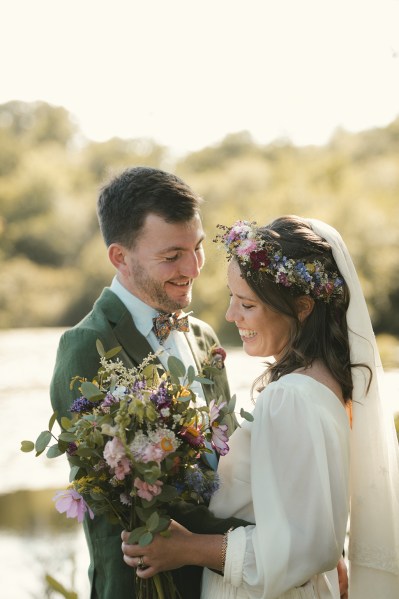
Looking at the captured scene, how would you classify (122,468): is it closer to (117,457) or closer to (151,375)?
(117,457)

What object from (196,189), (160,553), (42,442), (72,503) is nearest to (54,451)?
(42,442)

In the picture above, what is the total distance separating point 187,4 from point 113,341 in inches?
455

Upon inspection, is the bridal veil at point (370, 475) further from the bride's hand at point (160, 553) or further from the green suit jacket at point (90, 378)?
the bride's hand at point (160, 553)

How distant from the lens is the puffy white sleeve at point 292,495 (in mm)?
2070

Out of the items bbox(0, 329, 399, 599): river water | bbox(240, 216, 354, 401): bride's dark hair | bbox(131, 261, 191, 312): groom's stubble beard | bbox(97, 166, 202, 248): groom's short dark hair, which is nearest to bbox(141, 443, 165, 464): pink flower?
bbox(240, 216, 354, 401): bride's dark hair

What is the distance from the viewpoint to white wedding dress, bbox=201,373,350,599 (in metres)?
2.07

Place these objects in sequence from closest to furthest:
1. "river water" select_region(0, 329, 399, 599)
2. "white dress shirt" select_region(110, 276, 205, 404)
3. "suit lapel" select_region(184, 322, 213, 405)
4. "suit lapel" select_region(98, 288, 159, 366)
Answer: "suit lapel" select_region(98, 288, 159, 366), "white dress shirt" select_region(110, 276, 205, 404), "suit lapel" select_region(184, 322, 213, 405), "river water" select_region(0, 329, 399, 599)

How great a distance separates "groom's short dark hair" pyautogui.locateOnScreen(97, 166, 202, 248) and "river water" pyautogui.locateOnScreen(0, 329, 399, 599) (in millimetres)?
2016

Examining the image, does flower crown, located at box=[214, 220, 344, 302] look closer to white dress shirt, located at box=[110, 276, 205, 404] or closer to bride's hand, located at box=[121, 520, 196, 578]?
white dress shirt, located at box=[110, 276, 205, 404]

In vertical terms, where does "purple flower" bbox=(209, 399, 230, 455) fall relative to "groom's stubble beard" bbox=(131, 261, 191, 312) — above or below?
below

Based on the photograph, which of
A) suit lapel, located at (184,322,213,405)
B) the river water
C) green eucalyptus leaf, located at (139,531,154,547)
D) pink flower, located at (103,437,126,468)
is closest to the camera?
pink flower, located at (103,437,126,468)

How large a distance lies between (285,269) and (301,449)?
56cm

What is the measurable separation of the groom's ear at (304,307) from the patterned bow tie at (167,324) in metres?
0.68

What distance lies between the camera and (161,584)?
2211 millimetres
